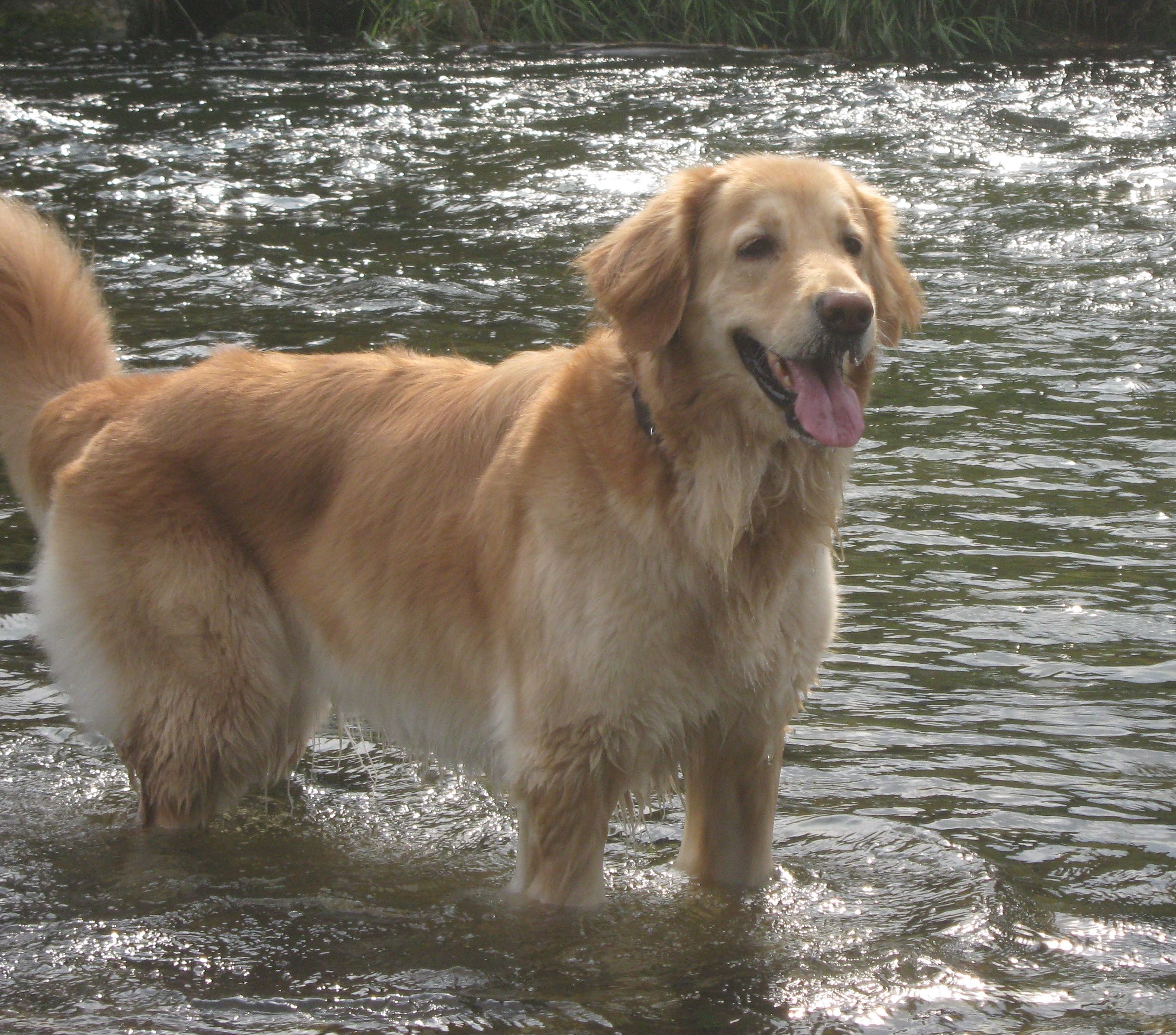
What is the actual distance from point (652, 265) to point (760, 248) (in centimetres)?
25

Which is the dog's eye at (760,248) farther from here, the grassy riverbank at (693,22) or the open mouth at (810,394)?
the grassy riverbank at (693,22)

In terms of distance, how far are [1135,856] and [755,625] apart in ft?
4.35

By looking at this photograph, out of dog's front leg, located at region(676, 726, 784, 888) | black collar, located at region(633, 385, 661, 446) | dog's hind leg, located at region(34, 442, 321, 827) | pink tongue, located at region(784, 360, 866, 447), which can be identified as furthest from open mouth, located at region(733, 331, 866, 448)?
dog's hind leg, located at region(34, 442, 321, 827)

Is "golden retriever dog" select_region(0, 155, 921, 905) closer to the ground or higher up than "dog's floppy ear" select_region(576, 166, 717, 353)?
closer to the ground

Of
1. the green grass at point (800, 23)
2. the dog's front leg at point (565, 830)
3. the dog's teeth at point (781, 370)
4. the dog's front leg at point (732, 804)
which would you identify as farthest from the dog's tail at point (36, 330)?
the green grass at point (800, 23)

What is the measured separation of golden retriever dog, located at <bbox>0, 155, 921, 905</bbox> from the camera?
3.45 metres

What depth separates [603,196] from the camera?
10.3m

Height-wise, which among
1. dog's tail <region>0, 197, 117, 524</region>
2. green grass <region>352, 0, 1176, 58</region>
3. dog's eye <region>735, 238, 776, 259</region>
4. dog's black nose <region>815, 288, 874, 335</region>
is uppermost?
green grass <region>352, 0, 1176, 58</region>

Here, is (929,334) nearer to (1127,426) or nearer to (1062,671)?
(1127,426)

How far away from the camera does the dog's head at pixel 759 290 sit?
11.0 feet

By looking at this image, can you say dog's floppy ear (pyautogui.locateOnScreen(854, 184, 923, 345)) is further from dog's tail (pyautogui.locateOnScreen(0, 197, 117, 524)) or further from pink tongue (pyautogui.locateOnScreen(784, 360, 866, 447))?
dog's tail (pyautogui.locateOnScreen(0, 197, 117, 524))

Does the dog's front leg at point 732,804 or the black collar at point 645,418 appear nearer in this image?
the black collar at point 645,418

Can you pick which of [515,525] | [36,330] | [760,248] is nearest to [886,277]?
[760,248]

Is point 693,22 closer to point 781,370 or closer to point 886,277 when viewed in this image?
point 886,277
